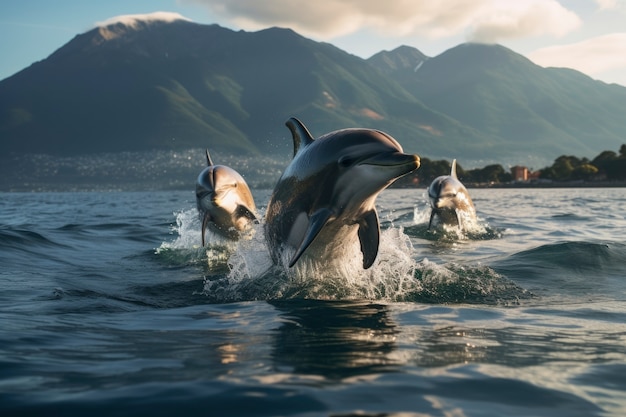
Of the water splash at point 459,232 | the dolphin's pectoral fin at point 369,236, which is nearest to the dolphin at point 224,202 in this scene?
the water splash at point 459,232

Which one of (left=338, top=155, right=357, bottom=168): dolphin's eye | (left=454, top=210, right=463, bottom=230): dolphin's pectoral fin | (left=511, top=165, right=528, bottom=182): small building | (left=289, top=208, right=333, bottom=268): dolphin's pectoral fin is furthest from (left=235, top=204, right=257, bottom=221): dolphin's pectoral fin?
(left=511, top=165, right=528, bottom=182): small building

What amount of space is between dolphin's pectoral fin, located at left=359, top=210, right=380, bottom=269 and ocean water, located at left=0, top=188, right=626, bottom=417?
0.51 metres

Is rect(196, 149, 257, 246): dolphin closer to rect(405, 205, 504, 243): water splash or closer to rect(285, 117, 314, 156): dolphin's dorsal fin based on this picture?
rect(285, 117, 314, 156): dolphin's dorsal fin

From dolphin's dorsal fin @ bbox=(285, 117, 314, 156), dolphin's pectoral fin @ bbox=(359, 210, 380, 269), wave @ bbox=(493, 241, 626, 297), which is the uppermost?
dolphin's dorsal fin @ bbox=(285, 117, 314, 156)

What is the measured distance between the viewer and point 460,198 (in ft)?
59.0

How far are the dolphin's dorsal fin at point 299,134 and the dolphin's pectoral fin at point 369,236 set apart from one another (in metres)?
1.27

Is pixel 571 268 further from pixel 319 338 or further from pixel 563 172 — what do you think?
pixel 563 172

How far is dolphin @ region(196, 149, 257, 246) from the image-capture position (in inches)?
496

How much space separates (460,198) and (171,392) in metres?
15.1

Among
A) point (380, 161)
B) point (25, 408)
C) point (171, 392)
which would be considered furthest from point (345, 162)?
point (25, 408)

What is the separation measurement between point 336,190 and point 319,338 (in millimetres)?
2007

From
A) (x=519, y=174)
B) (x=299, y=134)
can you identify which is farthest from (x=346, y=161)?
(x=519, y=174)

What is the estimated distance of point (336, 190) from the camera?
22.2 feet

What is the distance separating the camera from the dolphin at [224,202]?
1259 cm
